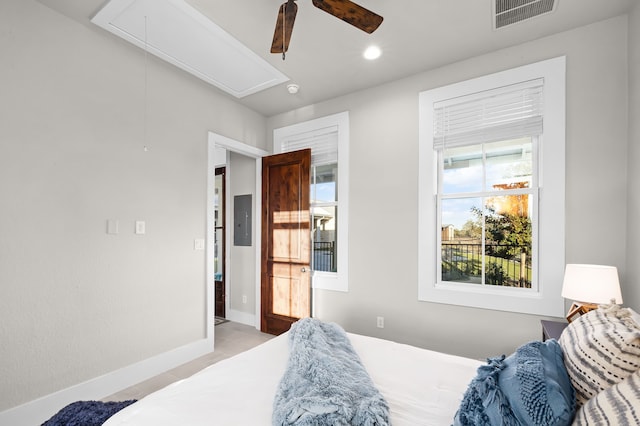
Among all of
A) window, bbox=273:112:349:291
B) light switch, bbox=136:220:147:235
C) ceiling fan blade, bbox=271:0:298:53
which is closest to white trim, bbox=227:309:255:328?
window, bbox=273:112:349:291

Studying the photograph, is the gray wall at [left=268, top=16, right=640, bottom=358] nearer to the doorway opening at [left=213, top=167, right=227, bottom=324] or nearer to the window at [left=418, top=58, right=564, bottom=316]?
the window at [left=418, top=58, right=564, bottom=316]

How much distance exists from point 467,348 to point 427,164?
173 centimetres

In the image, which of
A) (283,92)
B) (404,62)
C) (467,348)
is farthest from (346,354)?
(283,92)

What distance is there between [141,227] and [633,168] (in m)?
3.83

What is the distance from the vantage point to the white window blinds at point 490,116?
7.98 feet

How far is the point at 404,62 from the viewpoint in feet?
9.04

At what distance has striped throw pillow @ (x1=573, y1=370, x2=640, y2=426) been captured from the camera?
0.71m

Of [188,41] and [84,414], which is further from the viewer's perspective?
[188,41]

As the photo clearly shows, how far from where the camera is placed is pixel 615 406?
75cm

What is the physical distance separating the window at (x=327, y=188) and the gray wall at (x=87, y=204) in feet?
4.23

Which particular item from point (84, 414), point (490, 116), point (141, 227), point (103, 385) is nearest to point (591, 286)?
point (490, 116)

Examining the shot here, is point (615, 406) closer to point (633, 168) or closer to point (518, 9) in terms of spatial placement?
point (633, 168)

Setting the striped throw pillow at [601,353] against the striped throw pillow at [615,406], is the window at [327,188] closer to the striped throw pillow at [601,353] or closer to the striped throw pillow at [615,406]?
the striped throw pillow at [601,353]

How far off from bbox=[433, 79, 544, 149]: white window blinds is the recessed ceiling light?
75cm
